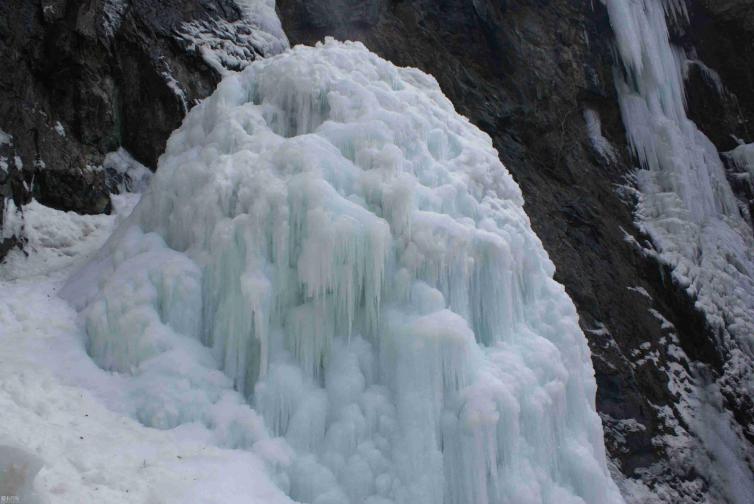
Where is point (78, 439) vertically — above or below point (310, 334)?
below

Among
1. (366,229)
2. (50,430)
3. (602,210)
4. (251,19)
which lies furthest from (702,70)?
(50,430)

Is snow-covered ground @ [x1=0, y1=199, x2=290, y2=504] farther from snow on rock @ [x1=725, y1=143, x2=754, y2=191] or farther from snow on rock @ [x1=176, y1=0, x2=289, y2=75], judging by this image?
snow on rock @ [x1=725, y1=143, x2=754, y2=191]

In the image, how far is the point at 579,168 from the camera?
14.8 m

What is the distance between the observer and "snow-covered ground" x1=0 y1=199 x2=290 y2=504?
4.19 m

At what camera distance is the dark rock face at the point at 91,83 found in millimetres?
8953

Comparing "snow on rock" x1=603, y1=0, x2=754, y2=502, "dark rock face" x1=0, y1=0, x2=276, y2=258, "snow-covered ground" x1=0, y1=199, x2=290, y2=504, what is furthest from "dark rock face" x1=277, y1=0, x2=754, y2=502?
"snow-covered ground" x1=0, y1=199, x2=290, y2=504

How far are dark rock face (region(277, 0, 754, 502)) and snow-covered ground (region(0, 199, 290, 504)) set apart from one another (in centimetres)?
830

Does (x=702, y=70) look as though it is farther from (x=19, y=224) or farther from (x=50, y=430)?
(x=50, y=430)

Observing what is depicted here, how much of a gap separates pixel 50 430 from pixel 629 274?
37.1ft

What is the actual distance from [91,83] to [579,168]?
954cm

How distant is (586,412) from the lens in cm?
673

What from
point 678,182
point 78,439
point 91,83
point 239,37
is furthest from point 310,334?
point 678,182

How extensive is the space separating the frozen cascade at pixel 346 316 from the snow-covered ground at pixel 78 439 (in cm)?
20

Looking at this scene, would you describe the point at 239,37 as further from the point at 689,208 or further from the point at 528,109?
the point at 689,208
